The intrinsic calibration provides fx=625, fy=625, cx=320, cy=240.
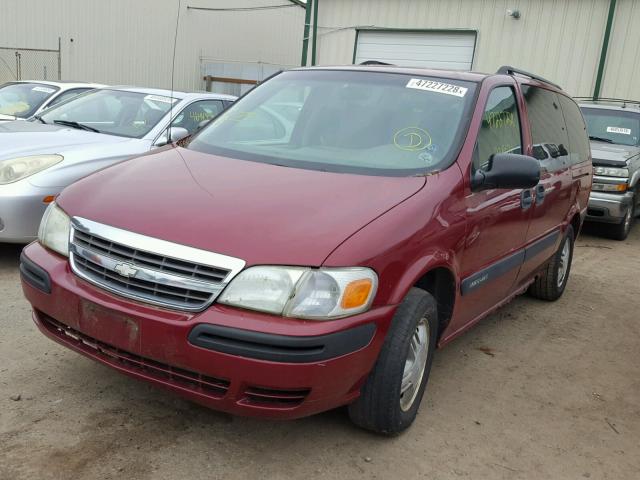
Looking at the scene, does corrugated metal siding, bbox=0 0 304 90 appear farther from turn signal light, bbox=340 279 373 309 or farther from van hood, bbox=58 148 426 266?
turn signal light, bbox=340 279 373 309

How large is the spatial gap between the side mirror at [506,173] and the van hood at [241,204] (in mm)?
402

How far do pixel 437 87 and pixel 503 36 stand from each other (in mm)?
11243

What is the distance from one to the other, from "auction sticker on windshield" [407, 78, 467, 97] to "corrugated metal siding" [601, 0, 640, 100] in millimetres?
10964

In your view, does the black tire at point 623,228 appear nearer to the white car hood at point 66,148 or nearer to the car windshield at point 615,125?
the car windshield at point 615,125

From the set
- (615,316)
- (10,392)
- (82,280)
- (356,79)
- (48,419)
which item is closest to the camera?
(82,280)

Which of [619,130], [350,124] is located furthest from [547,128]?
[619,130]

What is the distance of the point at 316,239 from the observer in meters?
2.39

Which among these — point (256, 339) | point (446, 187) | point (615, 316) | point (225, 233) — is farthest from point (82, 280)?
point (615, 316)

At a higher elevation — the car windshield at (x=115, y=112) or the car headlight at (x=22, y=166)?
the car windshield at (x=115, y=112)

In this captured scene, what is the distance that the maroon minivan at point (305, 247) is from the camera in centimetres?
230

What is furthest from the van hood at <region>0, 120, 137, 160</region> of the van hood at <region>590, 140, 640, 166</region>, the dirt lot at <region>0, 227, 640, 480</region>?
the van hood at <region>590, 140, 640, 166</region>

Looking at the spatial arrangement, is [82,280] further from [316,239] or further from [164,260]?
[316,239]

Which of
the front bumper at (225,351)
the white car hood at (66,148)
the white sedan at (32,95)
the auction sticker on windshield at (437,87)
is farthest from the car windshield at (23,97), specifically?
the front bumper at (225,351)

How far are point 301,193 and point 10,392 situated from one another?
170 cm
